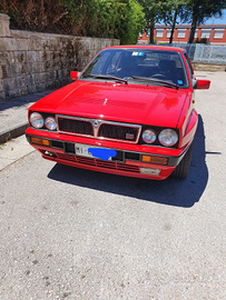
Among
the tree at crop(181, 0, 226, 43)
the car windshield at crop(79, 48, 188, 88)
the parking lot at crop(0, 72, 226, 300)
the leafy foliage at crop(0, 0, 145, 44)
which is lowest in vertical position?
the parking lot at crop(0, 72, 226, 300)

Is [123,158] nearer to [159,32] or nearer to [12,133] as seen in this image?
[12,133]

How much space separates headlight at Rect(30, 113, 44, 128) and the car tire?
5.56ft

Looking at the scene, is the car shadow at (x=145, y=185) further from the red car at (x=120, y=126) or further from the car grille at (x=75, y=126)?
the car grille at (x=75, y=126)

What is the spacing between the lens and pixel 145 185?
2947mm

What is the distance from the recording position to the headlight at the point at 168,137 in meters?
2.32

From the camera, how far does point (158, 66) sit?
11.1 ft

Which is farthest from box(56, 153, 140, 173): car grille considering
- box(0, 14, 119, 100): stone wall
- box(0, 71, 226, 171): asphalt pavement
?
box(0, 14, 119, 100): stone wall

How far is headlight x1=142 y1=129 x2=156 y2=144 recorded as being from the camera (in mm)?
2346

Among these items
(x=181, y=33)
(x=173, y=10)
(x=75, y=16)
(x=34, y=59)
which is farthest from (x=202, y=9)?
(x=181, y=33)

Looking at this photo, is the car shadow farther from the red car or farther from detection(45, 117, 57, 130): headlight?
detection(45, 117, 57, 130): headlight

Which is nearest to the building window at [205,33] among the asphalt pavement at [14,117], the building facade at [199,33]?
the building facade at [199,33]

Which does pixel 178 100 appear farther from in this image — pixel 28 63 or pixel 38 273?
pixel 28 63

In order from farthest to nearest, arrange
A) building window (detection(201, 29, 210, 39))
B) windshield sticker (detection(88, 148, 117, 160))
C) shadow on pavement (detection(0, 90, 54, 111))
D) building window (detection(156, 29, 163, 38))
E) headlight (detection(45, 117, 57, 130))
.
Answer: building window (detection(156, 29, 163, 38)), building window (detection(201, 29, 210, 39)), shadow on pavement (detection(0, 90, 54, 111)), headlight (detection(45, 117, 57, 130)), windshield sticker (detection(88, 148, 117, 160))

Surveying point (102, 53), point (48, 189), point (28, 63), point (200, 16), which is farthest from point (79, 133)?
point (200, 16)
